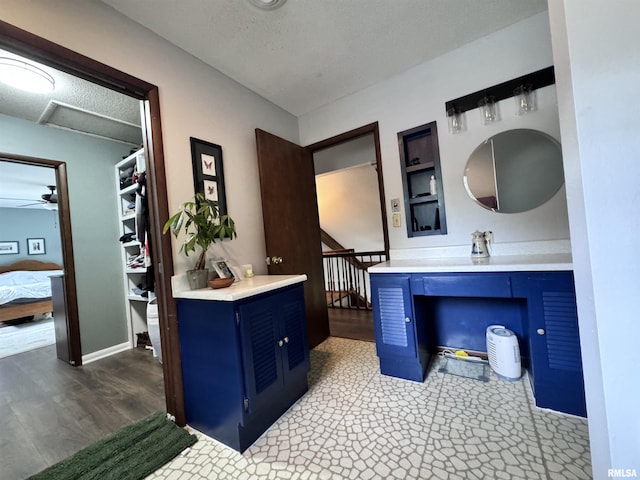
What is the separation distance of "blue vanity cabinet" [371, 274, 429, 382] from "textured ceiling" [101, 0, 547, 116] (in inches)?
69.9

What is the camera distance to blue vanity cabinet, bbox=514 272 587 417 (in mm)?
1322

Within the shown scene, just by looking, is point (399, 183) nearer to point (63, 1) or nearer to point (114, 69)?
point (114, 69)

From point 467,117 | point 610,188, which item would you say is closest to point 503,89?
point 467,117

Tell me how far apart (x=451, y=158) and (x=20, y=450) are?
11.3ft

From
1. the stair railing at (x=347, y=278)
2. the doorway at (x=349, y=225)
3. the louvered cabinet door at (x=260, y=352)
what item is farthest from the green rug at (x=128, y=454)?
the stair railing at (x=347, y=278)

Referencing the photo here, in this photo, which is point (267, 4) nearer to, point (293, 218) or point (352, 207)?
point (293, 218)

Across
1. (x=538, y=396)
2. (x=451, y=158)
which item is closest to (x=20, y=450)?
(x=538, y=396)

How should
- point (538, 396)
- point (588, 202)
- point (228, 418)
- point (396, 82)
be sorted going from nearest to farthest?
point (588, 202), point (228, 418), point (538, 396), point (396, 82)

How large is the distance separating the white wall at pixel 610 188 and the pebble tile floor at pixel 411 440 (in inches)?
23.6

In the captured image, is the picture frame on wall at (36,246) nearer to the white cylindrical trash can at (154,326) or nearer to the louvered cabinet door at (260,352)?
the white cylindrical trash can at (154,326)

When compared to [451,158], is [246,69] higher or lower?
higher

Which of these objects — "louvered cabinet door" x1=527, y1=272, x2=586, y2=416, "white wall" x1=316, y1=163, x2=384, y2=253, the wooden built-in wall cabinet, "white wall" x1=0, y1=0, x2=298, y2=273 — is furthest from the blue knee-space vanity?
"white wall" x1=316, y1=163, x2=384, y2=253

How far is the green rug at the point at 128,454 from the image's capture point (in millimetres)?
1167

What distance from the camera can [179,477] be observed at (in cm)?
115
